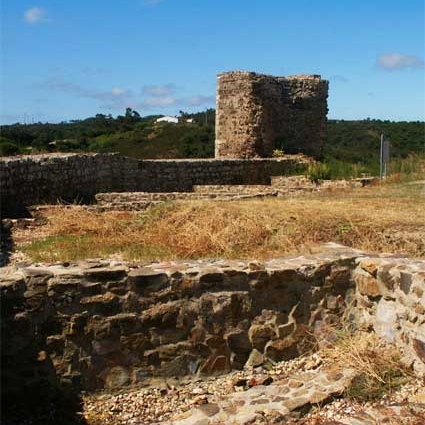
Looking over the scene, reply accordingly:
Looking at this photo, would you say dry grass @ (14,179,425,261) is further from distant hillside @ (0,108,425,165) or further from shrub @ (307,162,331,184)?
distant hillside @ (0,108,425,165)

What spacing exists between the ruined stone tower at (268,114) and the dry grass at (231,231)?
9.31m

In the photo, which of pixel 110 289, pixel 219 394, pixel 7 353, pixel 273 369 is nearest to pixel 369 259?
pixel 273 369

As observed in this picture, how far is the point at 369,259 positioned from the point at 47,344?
3.18 m

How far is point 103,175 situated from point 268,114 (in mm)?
7043

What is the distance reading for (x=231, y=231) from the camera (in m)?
8.49

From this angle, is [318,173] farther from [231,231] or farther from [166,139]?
[166,139]

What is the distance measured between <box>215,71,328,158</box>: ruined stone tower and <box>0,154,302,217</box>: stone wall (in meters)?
1.43

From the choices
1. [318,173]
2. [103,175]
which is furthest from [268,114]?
[103,175]

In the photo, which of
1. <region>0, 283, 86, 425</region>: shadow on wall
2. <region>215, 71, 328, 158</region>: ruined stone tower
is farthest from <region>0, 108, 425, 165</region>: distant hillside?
<region>0, 283, 86, 425</region>: shadow on wall

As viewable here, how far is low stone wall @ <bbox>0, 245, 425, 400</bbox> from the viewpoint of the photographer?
4.90 meters

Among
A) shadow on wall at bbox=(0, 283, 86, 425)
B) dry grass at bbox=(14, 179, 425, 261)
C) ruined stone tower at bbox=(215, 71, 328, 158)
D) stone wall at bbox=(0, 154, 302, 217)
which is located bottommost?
shadow on wall at bbox=(0, 283, 86, 425)

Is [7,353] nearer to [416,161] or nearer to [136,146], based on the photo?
[416,161]

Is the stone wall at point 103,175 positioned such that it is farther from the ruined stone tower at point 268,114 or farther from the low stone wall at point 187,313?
the low stone wall at point 187,313

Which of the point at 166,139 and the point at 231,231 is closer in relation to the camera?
the point at 231,231
